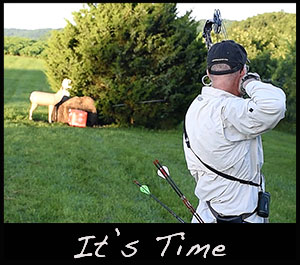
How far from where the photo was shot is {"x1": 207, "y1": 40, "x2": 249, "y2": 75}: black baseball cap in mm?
1916

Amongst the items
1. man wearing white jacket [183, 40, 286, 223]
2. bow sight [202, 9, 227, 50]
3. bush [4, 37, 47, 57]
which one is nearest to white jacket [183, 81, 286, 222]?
man wearing white jacket [183, 40, 286, 223]

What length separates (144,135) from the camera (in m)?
9.53

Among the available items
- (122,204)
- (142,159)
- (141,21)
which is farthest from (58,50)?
(122,204)

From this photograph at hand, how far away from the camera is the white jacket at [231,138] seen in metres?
1.81

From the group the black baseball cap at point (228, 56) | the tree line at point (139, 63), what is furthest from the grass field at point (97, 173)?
the black baseball cap at point (228, 56)

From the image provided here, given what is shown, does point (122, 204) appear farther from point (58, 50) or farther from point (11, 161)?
point (58, 50)

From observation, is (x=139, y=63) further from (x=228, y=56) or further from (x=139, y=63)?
(x=228, y=56)

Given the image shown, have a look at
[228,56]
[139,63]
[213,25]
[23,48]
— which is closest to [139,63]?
[139,63]

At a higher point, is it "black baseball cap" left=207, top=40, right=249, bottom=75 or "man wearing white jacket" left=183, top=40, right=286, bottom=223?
"black baseball cap" left=207, top=40, right=249, bottom=75

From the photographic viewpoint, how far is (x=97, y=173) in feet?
20.0

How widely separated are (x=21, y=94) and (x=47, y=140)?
7.80 meters

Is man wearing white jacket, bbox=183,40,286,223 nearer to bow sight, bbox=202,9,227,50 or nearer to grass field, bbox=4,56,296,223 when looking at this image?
bow sight, bbox=202,9,227,50

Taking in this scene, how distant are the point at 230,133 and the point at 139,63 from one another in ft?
26.2

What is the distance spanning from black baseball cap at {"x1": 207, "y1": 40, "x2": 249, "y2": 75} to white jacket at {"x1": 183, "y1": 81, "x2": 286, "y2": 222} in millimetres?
95
